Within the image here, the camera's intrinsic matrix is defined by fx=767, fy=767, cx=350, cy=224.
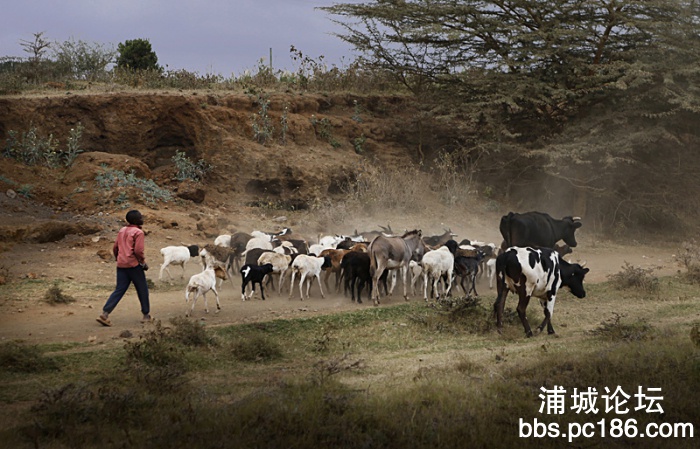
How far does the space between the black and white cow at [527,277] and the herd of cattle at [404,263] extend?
0.05ft

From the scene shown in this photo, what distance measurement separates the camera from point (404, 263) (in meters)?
15.8

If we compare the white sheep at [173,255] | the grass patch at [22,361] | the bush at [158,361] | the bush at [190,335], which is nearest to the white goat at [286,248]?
the white sheep at [173,255]

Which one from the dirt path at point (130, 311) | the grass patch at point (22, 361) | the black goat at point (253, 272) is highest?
the black goat at point (253, 272)

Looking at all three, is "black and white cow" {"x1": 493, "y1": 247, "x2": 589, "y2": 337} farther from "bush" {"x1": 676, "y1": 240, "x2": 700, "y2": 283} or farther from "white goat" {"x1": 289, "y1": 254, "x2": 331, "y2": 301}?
"bush" {"x1": 676, "y1": 240, "x2": 700, "y2": 283}

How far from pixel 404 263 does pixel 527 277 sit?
12.3 feet

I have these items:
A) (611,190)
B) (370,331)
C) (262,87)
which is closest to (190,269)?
(370,331)

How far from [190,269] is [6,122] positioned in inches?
356

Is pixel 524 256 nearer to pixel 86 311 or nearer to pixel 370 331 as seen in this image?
pixel 370 331

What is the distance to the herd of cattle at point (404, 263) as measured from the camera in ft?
41.9

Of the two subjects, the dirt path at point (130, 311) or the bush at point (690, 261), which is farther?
the bush at point (690, 261)

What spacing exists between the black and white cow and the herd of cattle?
0.02 meters

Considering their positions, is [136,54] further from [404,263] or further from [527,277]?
[527,277]

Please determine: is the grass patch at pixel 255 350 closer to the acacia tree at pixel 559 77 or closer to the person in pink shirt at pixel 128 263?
the person in pink shirt at pixel 128 263

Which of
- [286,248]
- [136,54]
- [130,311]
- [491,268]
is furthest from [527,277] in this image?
[136,54]
